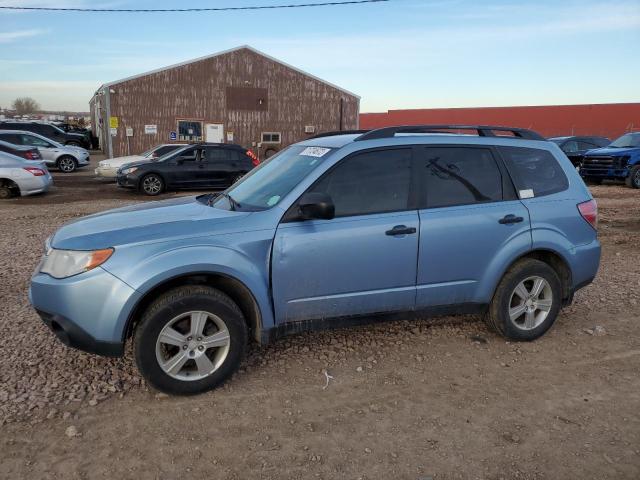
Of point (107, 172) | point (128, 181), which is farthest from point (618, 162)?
point (107, 172)

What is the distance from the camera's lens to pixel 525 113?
3791cm

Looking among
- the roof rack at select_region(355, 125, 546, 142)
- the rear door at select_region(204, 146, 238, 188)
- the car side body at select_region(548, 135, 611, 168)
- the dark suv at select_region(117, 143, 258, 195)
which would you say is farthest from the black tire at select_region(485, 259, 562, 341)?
the car side body at select_region(548, 135, 611, 168)

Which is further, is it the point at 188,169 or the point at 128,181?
the point at 188,169

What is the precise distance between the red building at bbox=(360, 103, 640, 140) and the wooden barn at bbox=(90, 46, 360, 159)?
9435 mm

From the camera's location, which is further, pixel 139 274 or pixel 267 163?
pixel 267 163

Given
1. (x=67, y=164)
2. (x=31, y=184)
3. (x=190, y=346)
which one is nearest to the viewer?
(x=190, y=346)

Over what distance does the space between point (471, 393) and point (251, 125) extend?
29373mm

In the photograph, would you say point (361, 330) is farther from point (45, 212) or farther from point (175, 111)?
point (175, 111)

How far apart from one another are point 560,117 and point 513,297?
36201mm

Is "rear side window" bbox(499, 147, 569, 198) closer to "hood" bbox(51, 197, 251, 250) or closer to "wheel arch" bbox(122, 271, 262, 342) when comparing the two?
"hood" bbox(51, 197, 251, 250)

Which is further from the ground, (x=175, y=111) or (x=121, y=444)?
(x=175, y=111)

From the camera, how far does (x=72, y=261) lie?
3404mm

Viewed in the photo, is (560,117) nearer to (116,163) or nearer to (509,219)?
(116,163)

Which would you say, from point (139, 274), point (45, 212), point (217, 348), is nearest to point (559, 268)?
point (217, 348)
